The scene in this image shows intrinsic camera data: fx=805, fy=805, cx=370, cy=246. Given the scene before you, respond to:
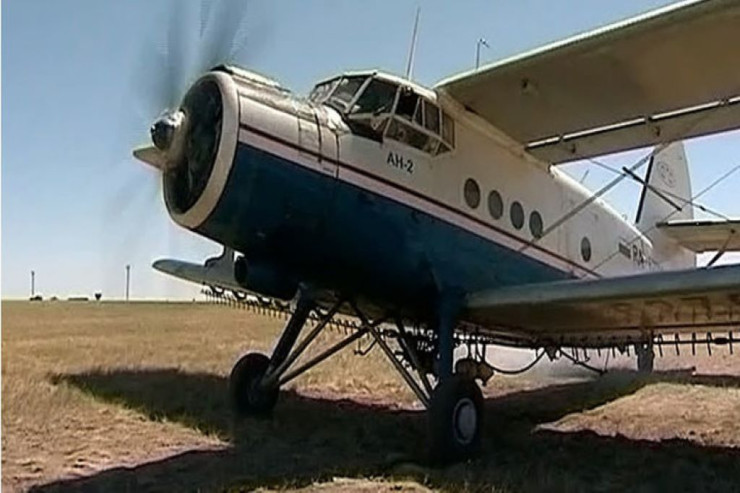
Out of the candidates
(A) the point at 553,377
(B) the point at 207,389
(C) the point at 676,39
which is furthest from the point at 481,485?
(A) the point at 553,377

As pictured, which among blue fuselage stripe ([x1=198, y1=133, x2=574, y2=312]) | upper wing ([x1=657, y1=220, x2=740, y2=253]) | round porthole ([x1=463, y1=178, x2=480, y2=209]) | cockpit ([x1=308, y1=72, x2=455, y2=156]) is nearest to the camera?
blue fuselage stripe ([x1=198, y1=133, x2=574, y2=312])

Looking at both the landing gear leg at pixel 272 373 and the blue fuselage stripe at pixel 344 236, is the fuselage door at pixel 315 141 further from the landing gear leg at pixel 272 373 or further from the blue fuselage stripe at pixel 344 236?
the landing gear leg at pixel 272 373

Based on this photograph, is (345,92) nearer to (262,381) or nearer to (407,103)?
(407,103)

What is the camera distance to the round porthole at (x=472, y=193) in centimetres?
788

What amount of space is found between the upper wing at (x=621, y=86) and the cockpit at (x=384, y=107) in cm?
55

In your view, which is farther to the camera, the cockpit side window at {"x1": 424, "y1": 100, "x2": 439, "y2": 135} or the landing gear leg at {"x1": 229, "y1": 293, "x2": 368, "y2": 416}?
the landing gear leg at {"x1": 229, "y1": 293, "x2": 368, "y2": 416}

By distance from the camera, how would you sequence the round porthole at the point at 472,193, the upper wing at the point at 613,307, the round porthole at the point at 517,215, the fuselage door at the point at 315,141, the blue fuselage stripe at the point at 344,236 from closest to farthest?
the blue fuselage stripe at the point at 344,236 → the fuselage door at the point at 315,141 → the upper wing at the point at 613,307 → the round porthole at the point at 472,193 → the round porthole at the point at 517,215

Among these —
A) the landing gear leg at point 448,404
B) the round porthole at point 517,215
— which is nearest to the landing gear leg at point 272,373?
the landing gear leg at point 448,404

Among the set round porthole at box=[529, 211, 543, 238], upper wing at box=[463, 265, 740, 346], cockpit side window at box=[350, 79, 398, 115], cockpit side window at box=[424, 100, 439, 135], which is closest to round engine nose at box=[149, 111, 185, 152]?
cockpit side window at box=[350, 79, 398, 115]

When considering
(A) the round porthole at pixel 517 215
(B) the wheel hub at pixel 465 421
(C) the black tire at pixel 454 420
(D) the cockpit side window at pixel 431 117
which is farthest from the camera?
(A) the round porthole at pixel 517 215

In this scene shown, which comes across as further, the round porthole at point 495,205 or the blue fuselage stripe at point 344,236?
the round porthole at point 495,205

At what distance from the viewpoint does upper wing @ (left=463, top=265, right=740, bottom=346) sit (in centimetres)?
655

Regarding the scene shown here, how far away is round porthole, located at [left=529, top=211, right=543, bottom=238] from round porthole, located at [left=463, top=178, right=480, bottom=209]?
40.7 inches

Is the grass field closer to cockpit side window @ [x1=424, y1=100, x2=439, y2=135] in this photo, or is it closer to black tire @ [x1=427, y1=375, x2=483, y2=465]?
black tire @ [x1=427, y1=375, x2=483, y2=465]
